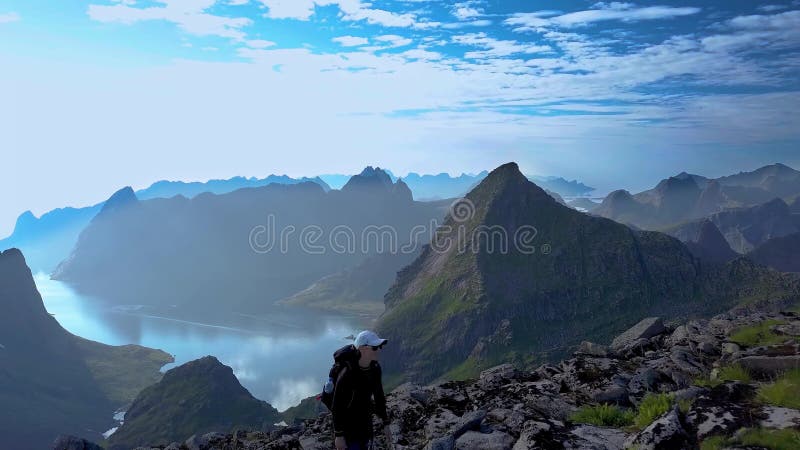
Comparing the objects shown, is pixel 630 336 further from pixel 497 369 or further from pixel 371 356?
pixel 371 356

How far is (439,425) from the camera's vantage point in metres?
21.0

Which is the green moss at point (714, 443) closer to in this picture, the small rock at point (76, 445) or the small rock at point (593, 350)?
the small rock at point (593, 350)

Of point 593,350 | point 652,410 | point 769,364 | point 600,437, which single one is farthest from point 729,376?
point 593,350

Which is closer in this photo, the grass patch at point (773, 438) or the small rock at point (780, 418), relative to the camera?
the grass patch at point (773, 438)

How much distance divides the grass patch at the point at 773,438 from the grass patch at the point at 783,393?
207cm

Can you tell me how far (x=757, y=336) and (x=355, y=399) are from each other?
22.3 m

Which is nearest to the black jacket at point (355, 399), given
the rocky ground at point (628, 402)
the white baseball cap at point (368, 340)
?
the white baseball cap at point (368, 340)

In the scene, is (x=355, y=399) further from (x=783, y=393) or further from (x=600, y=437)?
(x=783, y=393)

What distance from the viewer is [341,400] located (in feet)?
45.4

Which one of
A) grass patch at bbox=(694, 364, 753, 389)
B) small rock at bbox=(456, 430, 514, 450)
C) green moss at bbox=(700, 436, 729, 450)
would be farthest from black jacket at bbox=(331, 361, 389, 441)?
grass patch at bbox=(694, 364, 753, 389)

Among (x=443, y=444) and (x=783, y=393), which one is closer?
(x=783, y=393)

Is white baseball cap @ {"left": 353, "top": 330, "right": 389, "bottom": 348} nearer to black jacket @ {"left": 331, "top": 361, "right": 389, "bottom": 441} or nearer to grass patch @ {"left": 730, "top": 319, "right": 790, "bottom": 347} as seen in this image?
black jacket @ {"left": 331, "top": 361, "right": 389, "bottom": 441}

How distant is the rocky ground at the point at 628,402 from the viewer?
504 inches

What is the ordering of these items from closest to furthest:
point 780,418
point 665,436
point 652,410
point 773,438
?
1. point 773,438
2. point 780,418
3. point 665,436
4. point 652,410
